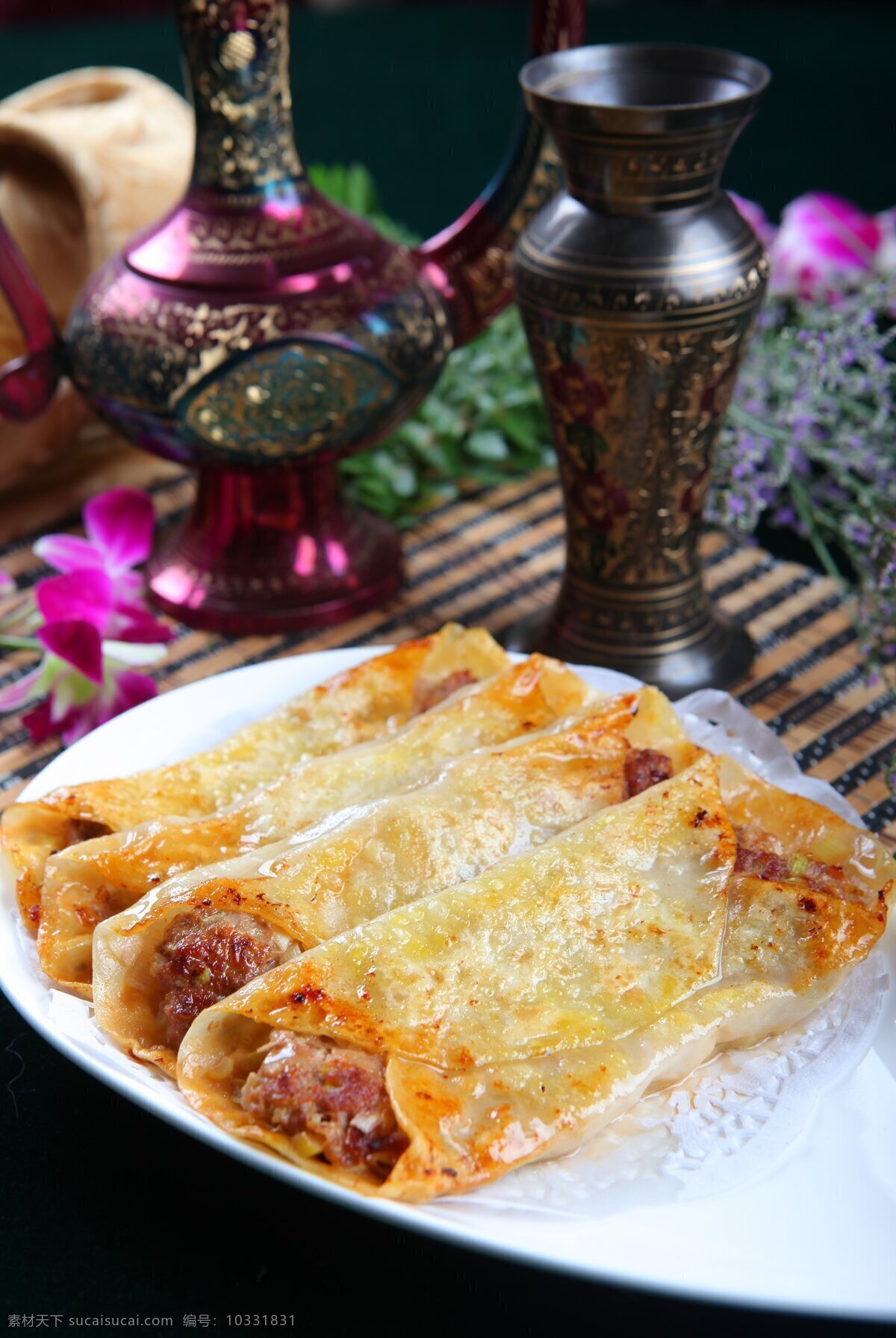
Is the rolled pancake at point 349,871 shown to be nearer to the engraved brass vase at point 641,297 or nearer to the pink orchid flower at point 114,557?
the engraved brass vase at point 641,297

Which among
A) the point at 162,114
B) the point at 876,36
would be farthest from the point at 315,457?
the point at 876,36

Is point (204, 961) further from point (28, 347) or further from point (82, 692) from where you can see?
point (28, 347)

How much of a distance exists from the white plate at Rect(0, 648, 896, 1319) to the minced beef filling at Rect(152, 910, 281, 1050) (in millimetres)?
72

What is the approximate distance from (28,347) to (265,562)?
0.48 metres

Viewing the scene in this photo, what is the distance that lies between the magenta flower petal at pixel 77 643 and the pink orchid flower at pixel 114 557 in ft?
0.25

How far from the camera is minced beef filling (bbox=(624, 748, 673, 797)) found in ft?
→ 5.24

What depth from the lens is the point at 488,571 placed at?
2510 mm

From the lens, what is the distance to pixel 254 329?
6.72 ft

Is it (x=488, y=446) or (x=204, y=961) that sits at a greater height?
(x=204, y=961)

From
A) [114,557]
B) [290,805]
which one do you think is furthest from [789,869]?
[114,557]

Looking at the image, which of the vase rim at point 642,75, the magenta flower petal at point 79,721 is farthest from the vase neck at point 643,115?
the magenta flower petal at point 79,721

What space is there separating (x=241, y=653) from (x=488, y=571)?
48 cm

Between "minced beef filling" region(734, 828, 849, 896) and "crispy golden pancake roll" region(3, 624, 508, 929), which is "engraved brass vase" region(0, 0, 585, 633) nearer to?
"crispy golden pancake roll" region(3, 624, 508, 929)

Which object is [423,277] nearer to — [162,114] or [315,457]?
[315,457]
